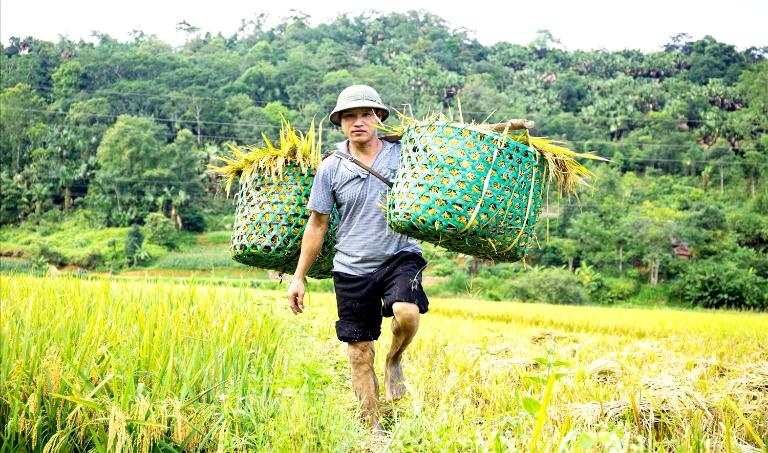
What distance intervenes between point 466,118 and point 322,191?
15.1 metres

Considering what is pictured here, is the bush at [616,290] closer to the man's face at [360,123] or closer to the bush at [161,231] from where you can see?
the bush at [161,231]

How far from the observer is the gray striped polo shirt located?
9.97 ft

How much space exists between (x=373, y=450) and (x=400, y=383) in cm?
73

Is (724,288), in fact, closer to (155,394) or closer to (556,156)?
(556,156)

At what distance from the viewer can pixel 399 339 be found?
306 cm

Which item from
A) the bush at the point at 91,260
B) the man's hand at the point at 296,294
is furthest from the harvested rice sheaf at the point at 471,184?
the bush at the point at 91,260

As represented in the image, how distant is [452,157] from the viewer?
2.60 meters

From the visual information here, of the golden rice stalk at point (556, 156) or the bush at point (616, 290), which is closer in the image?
the golden rice stalk at point (556, 156)

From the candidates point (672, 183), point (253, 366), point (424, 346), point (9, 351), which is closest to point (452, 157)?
point (253, 366)

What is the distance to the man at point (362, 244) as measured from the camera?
3027 millimetres

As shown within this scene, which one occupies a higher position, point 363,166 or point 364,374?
point 363,166

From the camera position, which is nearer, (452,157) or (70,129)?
(452,157)

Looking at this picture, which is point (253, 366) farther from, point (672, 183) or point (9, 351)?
point (672, 183)

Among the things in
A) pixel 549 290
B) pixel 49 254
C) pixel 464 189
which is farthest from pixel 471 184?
pixel 49 254
